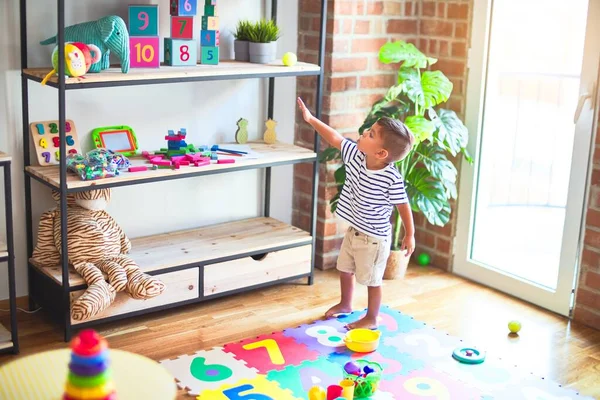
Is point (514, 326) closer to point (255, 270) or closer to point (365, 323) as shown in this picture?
point (365, 323)

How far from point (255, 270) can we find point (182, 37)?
1012 millimetres

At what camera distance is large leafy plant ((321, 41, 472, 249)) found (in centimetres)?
347

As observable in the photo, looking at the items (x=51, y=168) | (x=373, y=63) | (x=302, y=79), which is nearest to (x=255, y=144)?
(x=302, y=79)

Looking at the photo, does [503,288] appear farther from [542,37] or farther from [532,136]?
[542,37]

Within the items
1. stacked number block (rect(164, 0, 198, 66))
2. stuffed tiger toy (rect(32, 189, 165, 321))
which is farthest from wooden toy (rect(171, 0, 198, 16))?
stuffed tiger toy (rect(32, 189, 165, 321))

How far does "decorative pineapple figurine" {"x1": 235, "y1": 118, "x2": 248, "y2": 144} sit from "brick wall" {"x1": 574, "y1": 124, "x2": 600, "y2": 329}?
148cm

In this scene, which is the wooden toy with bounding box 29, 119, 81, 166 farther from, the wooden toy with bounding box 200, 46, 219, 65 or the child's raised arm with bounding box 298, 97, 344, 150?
the child's raised arm with bounding box 298, 97, 344, 150

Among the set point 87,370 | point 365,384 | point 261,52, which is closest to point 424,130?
point 261,52

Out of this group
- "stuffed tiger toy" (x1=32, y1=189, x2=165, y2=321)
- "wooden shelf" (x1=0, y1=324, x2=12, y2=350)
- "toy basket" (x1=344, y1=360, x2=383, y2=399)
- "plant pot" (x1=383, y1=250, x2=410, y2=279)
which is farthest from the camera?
"plant pot" (x1=383, y1=250, x2=410, y2=279)

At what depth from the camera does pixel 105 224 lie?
3098 millimetres

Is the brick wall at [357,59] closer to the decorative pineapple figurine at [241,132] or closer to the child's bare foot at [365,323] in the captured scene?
the decorative pineapple figurine at [241,132]

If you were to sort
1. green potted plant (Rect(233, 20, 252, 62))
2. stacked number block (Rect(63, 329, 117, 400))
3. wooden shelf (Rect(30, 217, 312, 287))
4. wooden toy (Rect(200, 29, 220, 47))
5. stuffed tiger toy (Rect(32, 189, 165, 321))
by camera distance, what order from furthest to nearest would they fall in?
green potted plant (Rect(233, 20, 252, 62)) < wooden toy (Rect(200, 29, 220, 47)) < wooden shelf (Rect(30, 217, 312, 287)) < stuffed tiger toy (Rect(32, 189, 165, 321)) < stacked number block (Rect(63, 329, 117, 400))

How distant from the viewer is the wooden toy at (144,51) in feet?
9.96

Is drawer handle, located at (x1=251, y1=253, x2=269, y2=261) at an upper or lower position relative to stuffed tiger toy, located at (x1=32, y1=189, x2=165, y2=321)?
lower
